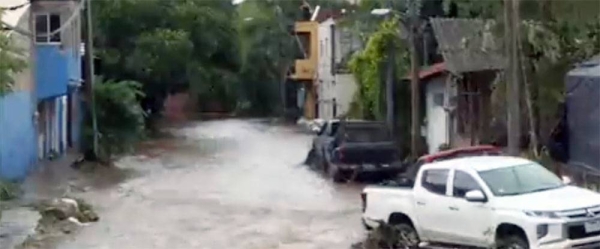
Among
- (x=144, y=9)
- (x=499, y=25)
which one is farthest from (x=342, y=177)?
(x=144, y=9)

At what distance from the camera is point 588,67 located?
25922 mm

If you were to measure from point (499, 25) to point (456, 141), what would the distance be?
825 cm

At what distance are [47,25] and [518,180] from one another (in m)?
26.0

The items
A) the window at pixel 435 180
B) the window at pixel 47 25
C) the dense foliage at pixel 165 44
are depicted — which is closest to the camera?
the window at pixel 435 180

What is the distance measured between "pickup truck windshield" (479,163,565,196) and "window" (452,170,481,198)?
168 mm

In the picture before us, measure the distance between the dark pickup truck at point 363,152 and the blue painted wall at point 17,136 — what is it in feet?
26.9

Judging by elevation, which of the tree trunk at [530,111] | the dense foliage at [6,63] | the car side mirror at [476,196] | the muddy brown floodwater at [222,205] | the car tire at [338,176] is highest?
the dense foliage at [6,63]

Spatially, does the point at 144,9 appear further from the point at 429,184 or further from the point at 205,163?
the point at 429,184

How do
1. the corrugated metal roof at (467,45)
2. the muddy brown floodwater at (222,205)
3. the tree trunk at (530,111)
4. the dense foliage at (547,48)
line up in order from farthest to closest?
the corrugated metal roof at (467,45) < the dense foliage at (547,48) < the tree trunk at (530,111) < the muddy brown floodwater at (222,205)

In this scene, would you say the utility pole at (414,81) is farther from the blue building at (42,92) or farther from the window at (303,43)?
the window at (303,43)

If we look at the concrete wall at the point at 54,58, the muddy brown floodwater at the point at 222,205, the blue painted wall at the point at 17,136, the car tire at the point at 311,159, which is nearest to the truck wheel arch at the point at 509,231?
the muddy brown floodwater at the point at 222,205

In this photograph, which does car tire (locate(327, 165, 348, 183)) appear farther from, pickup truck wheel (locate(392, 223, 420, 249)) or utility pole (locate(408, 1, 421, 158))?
pickup truck wheel (locate(392, 223, 420, 249))

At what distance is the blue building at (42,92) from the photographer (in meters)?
33.1

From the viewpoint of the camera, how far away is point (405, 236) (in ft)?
65.1
